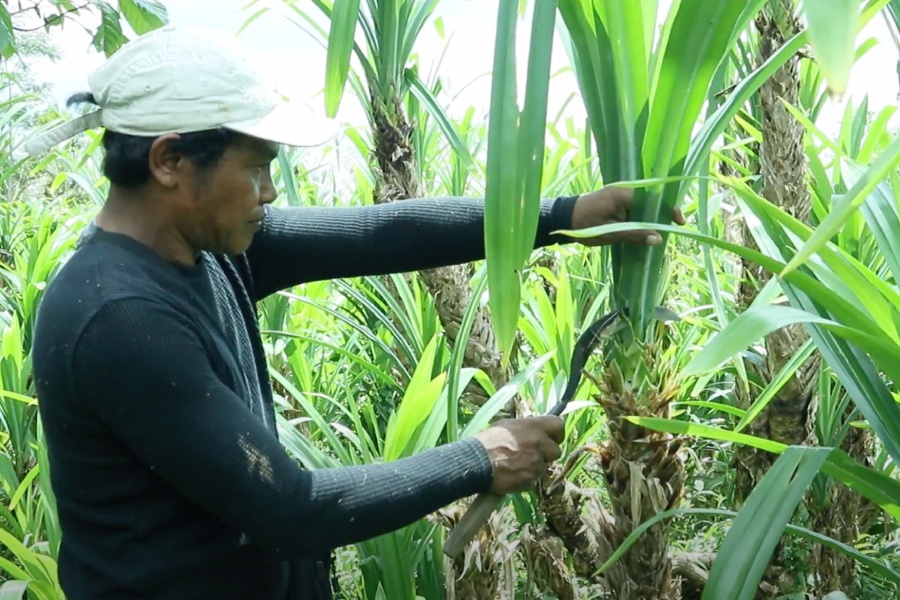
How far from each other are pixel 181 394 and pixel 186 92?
0.31 meters

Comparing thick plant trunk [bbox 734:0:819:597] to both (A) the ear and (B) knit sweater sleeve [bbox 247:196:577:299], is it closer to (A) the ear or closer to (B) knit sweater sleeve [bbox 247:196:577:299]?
(B) knit sweater sleeve [bbox 247:196:577:299]

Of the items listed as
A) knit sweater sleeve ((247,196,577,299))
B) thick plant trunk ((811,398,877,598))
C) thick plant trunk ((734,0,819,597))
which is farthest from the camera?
thick plant trunk ((811,398,877,598))

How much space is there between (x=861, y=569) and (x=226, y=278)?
52.5 inches

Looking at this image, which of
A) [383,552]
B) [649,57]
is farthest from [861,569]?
[649,57]

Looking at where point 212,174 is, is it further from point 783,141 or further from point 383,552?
point 783,141

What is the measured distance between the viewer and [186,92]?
2.93ft

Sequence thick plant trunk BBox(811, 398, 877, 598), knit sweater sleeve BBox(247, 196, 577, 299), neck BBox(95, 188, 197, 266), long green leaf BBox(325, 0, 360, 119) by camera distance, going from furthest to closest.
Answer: thick plant trunk BBox(811, 398, 877, 598) → knit sweater sleeve BBox(247, 196, 577, 299) → neck BBox(95, 188, 197, 266) → long green leaf BBox(325, 0, 360, 119)

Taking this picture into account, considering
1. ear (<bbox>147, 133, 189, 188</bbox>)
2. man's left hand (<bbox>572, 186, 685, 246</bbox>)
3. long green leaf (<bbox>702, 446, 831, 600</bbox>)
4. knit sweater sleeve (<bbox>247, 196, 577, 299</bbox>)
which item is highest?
ear (<bbox>147, 133, 189, 188</bbox>)

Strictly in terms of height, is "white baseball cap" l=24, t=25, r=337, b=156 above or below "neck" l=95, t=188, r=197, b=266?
above

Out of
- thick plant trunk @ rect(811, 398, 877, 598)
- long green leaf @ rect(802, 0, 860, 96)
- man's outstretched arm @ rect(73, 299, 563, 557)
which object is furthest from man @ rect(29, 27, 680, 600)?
thick plant trunk @ rect(811, 398, 877, 598)

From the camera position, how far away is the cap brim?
2.97ft

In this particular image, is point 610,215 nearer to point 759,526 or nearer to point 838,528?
point 759,526

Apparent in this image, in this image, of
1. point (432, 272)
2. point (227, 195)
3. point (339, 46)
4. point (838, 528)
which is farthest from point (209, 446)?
point (838, 528)

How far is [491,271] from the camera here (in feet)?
2.19
